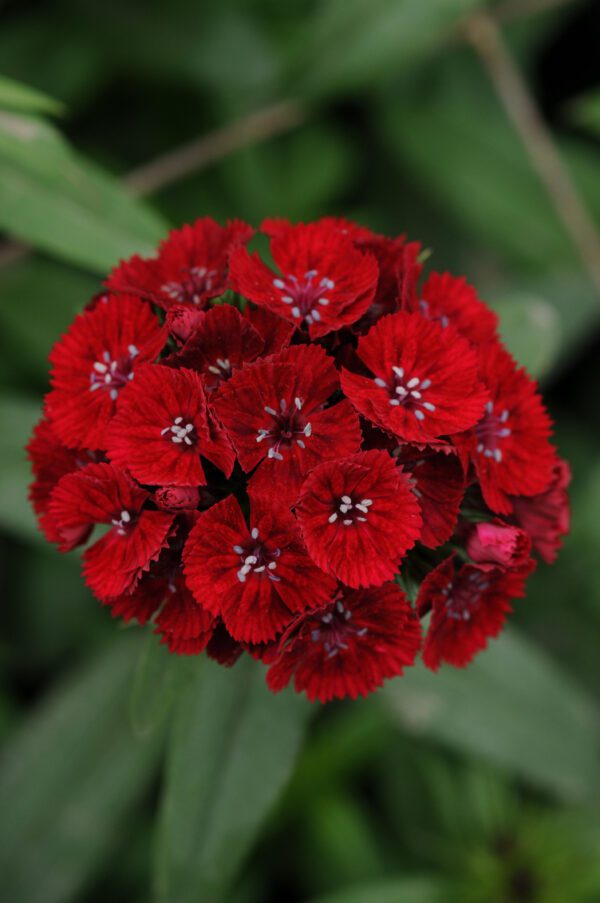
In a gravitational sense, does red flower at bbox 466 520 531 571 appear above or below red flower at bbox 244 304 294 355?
below

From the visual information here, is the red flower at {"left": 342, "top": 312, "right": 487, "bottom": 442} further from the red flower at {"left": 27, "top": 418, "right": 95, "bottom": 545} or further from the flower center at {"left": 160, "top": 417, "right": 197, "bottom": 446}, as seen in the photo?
the red flower at {"left": 27, "top": 418, "right": 95, "bottom": 545}

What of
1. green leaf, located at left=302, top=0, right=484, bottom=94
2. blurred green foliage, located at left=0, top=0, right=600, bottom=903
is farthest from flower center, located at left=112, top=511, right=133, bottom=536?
green leaf, located at left=302, top=0, right=484, bottom=94

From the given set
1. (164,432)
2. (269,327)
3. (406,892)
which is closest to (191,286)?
(269,327)

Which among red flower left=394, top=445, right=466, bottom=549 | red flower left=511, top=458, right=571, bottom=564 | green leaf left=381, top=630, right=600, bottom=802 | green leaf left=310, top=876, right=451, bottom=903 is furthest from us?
green leaf left=310, top=876, right=451, bottom=903

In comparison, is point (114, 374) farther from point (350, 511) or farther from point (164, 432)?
point (350, 511)

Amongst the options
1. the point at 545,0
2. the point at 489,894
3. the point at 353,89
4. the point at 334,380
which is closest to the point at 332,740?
the point at 489,894

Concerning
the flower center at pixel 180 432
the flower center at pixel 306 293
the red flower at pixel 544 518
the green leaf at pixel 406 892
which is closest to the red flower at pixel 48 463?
the flower center at pixel 180 432

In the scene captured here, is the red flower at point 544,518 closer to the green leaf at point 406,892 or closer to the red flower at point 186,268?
the red flower at point 186,268
